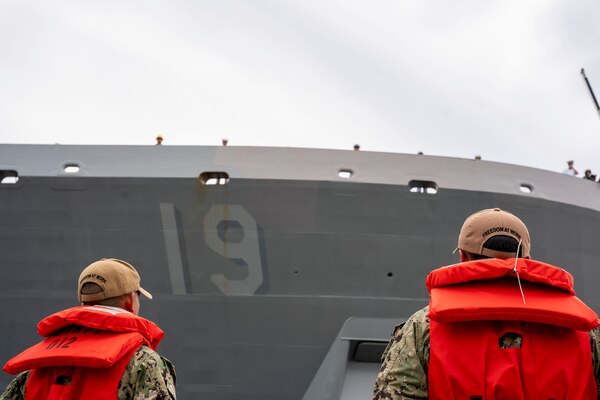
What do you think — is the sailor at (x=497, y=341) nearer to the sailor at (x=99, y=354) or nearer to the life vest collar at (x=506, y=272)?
the life vest collar at (x=506, y=272)

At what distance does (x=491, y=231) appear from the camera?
204cm

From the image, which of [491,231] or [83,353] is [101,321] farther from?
[491,231]

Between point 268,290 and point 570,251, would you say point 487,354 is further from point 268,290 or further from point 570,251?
point 570,251

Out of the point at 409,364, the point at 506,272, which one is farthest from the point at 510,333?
the point at 409,364

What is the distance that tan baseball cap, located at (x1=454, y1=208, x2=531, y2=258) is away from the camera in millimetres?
2034

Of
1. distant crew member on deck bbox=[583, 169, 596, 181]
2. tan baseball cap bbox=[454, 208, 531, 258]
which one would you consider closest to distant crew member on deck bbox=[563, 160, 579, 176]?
distant crew member on deck bbox=[583, 169, 596, 181]

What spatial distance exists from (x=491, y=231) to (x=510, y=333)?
13.6 inches

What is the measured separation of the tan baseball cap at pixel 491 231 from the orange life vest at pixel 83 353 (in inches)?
51.1

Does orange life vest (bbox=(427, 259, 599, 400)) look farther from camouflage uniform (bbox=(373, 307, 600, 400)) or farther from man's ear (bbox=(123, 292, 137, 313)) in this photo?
man's ear (bbox=(123, 292, 137, 313))

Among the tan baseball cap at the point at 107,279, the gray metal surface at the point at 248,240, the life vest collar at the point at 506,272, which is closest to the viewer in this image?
the life vest collar at the point at 506,272

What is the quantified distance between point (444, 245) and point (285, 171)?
7.43ft

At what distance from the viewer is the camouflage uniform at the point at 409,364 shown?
6.05ft

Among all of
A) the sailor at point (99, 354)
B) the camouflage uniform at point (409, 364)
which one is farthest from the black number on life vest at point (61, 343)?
the camouflage uniform at point (409, 364)

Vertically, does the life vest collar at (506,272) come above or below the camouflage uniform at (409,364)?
above
